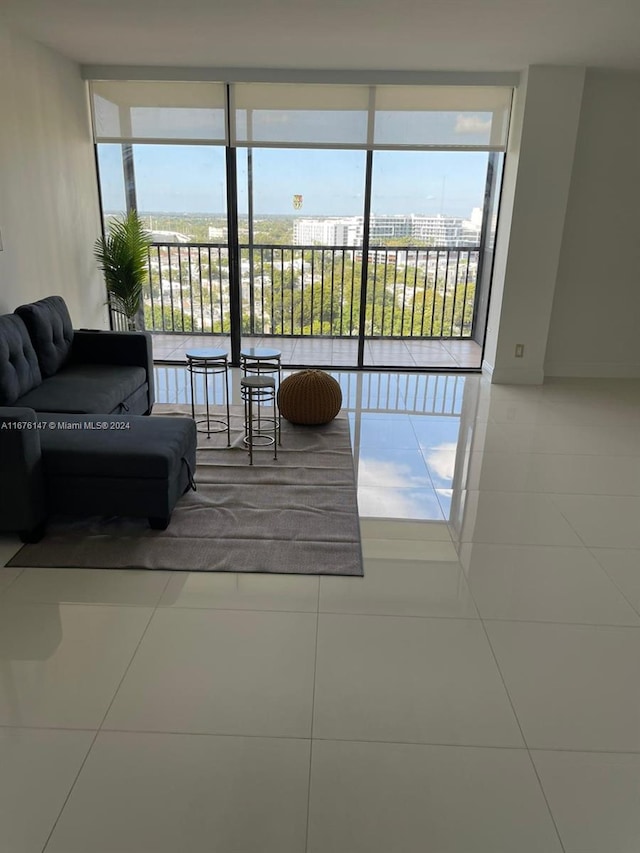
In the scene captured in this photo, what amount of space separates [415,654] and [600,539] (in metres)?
1.30

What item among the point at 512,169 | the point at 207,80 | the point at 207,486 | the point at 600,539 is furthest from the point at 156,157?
the point at 600,539

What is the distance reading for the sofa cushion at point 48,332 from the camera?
361cm

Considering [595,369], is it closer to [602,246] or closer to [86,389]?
[602,246]

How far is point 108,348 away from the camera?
4.05 metres

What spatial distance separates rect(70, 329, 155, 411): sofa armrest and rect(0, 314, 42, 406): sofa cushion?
1.63 ft

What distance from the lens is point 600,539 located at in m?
2.81

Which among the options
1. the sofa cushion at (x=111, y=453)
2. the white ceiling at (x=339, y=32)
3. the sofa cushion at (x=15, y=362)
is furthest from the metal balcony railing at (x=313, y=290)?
the sofa cushion at (x=111, y=453)

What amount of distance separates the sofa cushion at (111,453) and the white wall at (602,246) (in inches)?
160

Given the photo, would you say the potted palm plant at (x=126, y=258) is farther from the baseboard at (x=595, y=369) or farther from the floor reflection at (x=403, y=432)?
the baseboard at (x=595, y=369)

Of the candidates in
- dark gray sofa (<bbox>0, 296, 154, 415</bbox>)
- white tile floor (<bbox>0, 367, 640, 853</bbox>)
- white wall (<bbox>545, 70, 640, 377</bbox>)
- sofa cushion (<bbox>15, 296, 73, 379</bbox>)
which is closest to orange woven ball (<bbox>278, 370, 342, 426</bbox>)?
dark gray sofa (<bbox>0, 296, 154, 415</bbox>)

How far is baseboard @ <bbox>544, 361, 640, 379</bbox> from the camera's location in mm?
5590

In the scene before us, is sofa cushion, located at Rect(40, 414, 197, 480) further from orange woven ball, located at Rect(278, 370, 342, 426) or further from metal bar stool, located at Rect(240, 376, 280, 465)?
orange woven ball, located at Rect(278, 370, 342, 426)

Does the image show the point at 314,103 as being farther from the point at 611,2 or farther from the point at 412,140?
the point at 611,2

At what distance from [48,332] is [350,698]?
2928 mm
